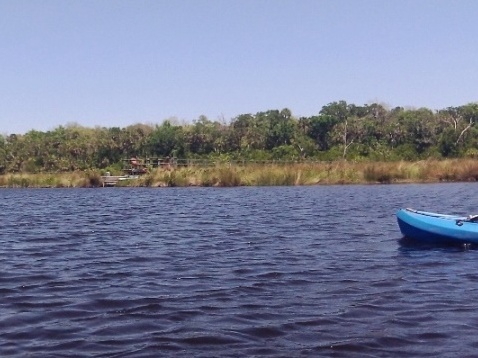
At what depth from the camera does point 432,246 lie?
13164 mm

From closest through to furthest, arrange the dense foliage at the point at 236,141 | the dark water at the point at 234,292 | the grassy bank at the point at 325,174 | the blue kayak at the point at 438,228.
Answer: the dark water at the point at 234,292 < the blue kayak at the point at 438,228 < the grassy bank at the point at 325,174 < the dense foliage at the point at 236,141

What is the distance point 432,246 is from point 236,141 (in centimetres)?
5889

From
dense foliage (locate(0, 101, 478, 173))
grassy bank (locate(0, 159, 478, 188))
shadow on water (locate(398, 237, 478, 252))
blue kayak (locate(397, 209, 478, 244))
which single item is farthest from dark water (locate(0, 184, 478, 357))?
dense foliage (locate(0, 101, 478, 173))

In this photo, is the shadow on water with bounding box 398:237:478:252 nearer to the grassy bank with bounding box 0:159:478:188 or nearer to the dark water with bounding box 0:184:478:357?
the dark water with bounding box 0:184:478:357

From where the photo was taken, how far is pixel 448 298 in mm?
8406

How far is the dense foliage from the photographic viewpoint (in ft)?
218

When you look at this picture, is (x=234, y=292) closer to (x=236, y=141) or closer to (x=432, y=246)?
(x=432, y=246)

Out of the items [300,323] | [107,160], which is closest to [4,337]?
[300,323]

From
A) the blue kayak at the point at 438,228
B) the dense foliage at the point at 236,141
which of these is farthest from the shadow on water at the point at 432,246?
the dense foliage at the point at 236,141

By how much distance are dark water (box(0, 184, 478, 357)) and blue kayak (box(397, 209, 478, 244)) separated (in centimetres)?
31

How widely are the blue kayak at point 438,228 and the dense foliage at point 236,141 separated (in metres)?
49.3

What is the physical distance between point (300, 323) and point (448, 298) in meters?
2.36

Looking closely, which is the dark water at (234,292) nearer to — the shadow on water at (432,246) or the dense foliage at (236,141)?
the shadow on water at (432,246)

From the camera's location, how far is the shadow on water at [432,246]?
41.7 ft
